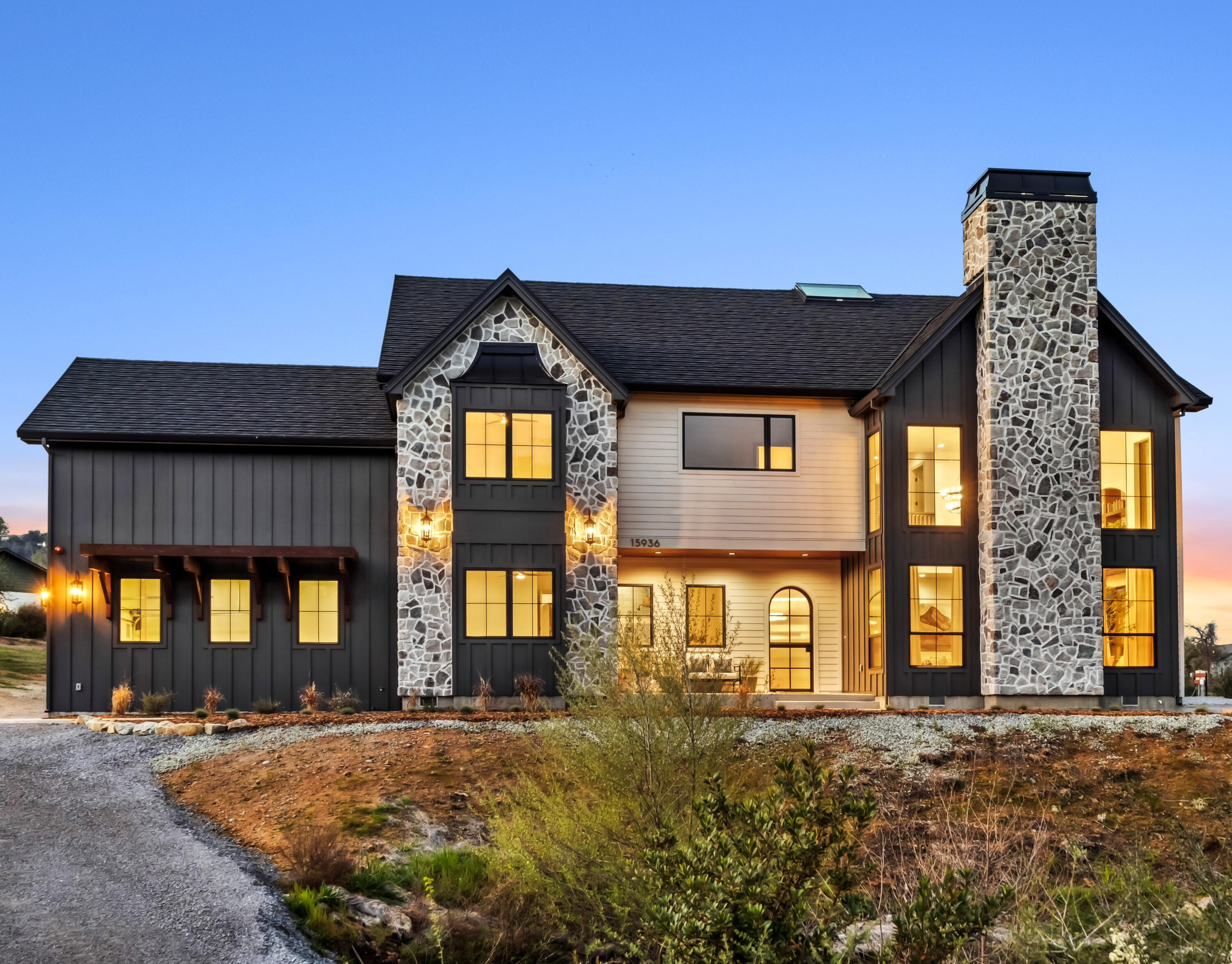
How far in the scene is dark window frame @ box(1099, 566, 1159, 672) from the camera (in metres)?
16.1

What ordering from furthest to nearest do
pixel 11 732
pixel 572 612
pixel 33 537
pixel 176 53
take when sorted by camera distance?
pixel 33 537 → pixel 176 53 → pixel 572 612 → pixel 11 732

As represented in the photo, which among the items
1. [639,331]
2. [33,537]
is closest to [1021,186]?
[639,331]

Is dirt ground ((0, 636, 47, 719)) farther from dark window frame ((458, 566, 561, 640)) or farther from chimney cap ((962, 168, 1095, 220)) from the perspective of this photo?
chimney cap ((962, 168, 1095, 220))

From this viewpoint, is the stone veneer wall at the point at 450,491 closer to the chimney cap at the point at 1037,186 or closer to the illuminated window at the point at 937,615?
the illuminated window at the point at 937,615

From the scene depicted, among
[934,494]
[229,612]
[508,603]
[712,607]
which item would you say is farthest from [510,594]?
[934,494]

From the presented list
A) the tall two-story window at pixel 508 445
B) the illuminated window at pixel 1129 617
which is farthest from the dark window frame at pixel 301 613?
the illuminated window at pixel 1129 617

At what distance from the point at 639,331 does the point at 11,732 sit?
11.2 metres

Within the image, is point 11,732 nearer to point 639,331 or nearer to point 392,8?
point 639,331

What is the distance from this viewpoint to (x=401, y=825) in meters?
9.61

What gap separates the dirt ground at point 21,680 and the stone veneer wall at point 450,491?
20.3ft

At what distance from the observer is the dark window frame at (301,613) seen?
54.1ft

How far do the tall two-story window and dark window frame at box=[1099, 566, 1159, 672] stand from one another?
28.4 ft

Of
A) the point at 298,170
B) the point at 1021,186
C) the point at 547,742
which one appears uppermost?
the point at 298,170

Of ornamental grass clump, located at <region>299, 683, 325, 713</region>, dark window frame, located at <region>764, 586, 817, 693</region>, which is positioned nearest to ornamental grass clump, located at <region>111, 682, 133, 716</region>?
ornamental grass clump, located at <region>299, 683, 325, 713</region>
